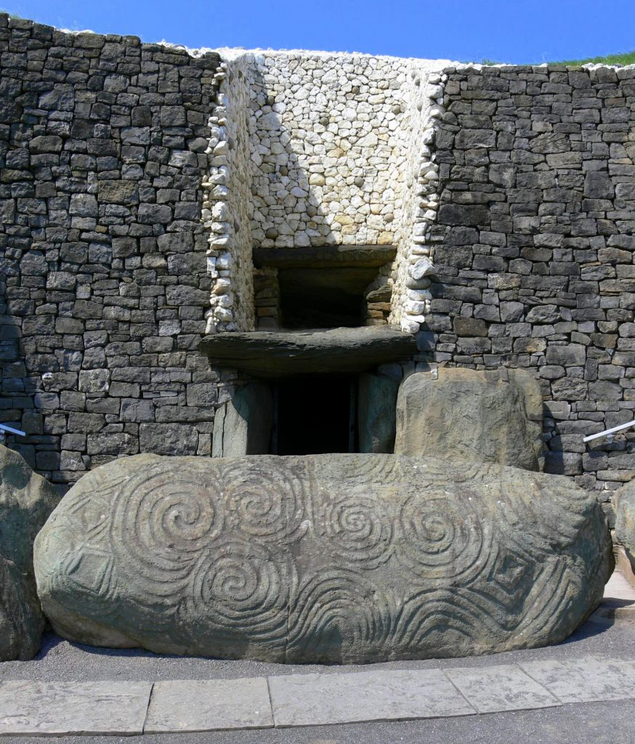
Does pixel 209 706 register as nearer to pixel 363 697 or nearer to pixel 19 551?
pixel 363 697

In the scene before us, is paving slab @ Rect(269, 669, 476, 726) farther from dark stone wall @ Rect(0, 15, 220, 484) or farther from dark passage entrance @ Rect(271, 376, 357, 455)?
dark passage entrance @ Rect(271, 376, 357, 455)

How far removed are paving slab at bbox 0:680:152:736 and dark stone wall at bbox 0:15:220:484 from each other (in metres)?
3.50

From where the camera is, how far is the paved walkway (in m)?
3.07

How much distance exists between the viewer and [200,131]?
7.08 metres

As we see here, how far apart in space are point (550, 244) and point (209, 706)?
5589 millimetres

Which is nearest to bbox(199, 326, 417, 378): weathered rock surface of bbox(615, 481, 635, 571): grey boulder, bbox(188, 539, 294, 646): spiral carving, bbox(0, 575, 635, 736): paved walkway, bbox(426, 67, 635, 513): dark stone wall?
bbox(426, 67, 635, 513): dark stone wall

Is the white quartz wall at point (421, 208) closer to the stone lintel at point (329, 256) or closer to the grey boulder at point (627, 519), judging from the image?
the stone lintel at point (329, 256)

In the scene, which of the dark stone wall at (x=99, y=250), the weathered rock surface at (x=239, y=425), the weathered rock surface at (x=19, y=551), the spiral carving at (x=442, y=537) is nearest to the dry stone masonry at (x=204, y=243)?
the dark stone wall at (x=99, y=250)

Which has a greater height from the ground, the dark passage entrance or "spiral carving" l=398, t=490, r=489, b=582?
"spiral carving" l=398, t=490, r=489, b=582

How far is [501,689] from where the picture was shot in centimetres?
341

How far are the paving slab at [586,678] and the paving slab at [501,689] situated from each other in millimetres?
67

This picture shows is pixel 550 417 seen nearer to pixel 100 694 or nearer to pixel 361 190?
pixel 361 190

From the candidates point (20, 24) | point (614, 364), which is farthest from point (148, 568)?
point (20, 24)

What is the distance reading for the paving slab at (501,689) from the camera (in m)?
3.26
